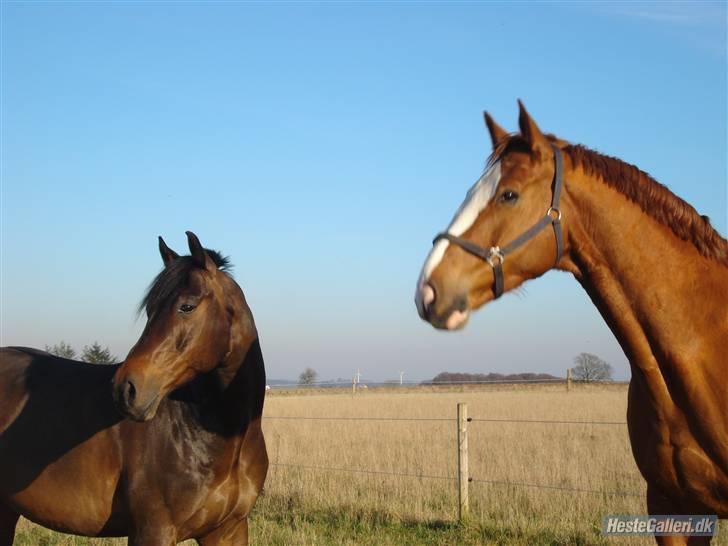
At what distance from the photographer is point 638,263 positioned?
300cm

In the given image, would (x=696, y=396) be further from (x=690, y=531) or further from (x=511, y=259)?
(x=511, y=259)

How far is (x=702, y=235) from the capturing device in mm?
3090

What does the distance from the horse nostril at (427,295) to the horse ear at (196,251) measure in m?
2.27

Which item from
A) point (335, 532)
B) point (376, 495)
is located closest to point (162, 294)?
point (335, 532)

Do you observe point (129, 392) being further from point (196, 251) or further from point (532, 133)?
point (532, 133)

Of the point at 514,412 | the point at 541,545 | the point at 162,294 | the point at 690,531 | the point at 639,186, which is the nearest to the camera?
the point at 639,186

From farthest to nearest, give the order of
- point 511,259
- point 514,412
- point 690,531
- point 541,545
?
point 514,412, point 541,545, point 690,531, point 511,259

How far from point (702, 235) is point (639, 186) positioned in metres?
0.35

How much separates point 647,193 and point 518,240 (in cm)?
65

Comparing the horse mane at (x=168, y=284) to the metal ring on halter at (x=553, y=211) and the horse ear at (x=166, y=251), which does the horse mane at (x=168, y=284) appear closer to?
the horse ear at (x=166, y=251)

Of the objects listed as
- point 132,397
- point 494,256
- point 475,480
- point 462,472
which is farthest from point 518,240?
point 475,480

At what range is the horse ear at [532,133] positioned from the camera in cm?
284

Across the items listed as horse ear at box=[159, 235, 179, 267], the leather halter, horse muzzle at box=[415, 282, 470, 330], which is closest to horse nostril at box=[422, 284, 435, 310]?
horse muzzle at box=[415, 282, 470, 330]

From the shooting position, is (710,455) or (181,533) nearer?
(710,455)
